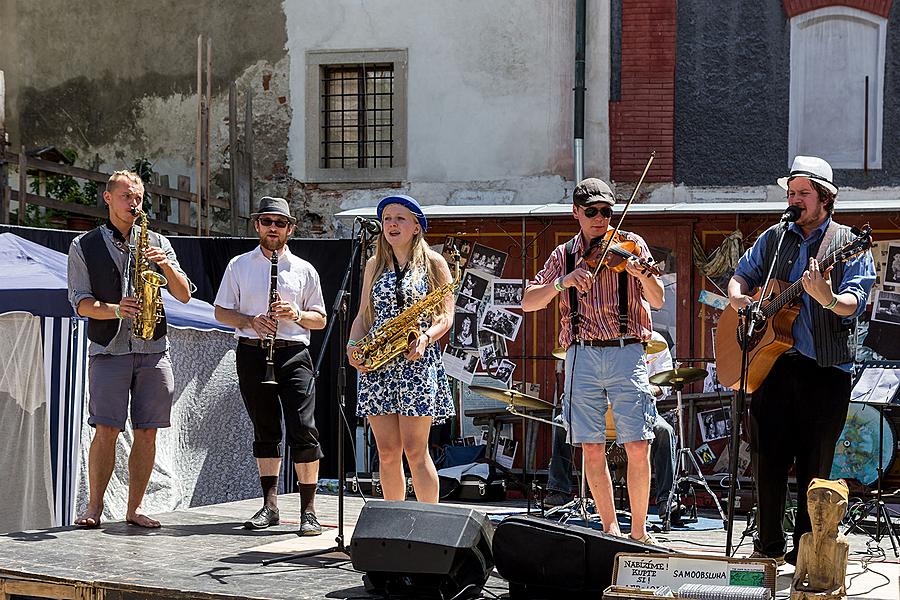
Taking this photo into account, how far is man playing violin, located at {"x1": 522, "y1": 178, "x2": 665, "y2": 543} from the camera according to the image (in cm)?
556

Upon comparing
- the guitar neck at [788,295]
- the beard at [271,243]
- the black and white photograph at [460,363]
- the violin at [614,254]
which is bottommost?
the black and white photograph at [460,363]

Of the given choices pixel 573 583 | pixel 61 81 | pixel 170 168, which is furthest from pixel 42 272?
pixel 61 81

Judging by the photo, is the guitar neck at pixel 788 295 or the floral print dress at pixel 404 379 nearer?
the guitar neck at pixel 788 295

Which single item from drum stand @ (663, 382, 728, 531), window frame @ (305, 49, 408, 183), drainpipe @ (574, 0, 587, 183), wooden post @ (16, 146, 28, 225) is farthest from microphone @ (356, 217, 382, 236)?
window frame @ (305, 49, 408, 183)

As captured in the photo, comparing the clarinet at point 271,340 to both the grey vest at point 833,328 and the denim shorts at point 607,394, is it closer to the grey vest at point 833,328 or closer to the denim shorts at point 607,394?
the denim shorts at point 607,394

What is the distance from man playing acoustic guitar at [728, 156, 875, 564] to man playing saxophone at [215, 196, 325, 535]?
2.46 metres

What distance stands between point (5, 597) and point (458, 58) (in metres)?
8.86

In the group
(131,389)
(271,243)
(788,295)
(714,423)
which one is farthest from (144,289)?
(714,423)

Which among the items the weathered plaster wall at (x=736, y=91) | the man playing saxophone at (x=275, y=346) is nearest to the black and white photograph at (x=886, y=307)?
the weathered plaster wall at (x=736, y=91)

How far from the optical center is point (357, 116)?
13.7 meters

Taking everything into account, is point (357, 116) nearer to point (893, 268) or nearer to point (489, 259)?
point (489, 259)

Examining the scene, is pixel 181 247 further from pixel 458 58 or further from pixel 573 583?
pixel 573 583

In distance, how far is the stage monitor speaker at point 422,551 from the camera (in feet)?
16.0

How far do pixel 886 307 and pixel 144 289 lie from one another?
6.17 metres
